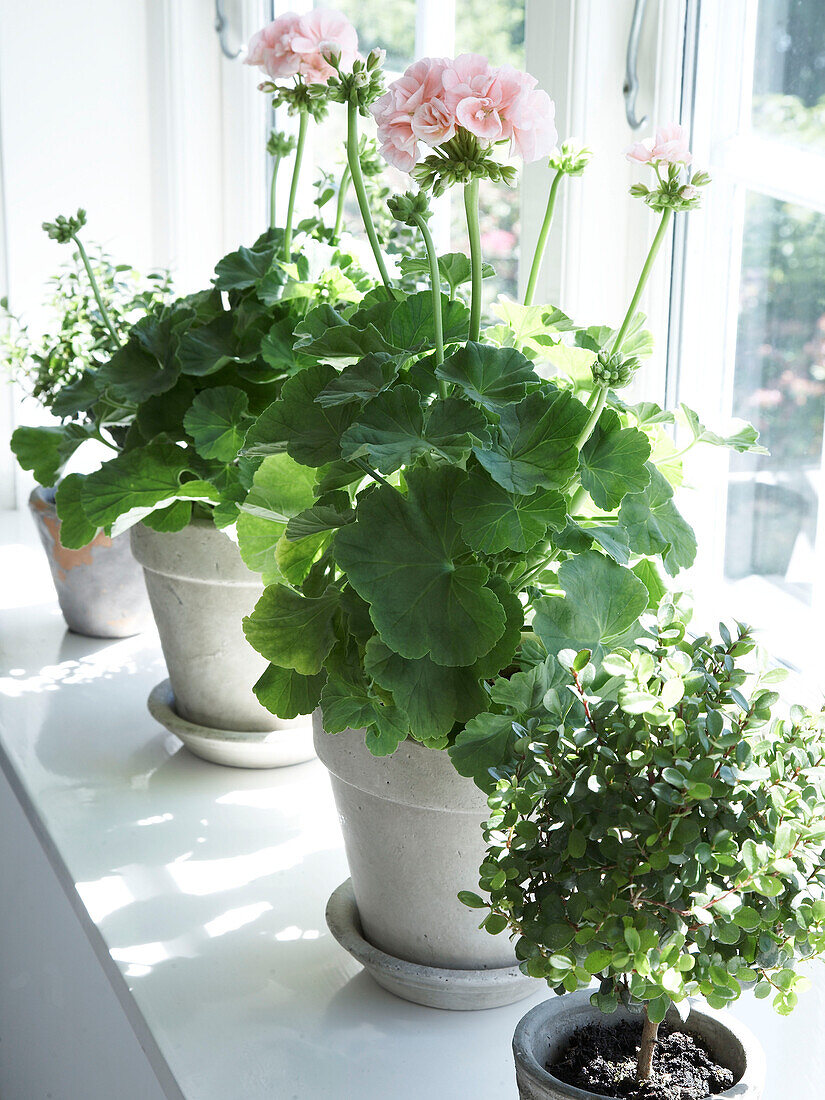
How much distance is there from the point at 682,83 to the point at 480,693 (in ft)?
2.17

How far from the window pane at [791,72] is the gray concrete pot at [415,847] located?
605mm

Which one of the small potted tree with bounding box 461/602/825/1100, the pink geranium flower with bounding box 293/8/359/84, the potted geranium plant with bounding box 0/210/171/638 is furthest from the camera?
the potted geranium plant with bounding box 0/210/171/638

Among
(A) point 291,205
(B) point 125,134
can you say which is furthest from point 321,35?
(B) point 125,134

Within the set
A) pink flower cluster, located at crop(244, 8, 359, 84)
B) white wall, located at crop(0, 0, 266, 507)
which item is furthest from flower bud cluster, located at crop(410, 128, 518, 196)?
white wall, located at crop(0, 0, 266, 507)

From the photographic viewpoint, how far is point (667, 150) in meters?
0.66

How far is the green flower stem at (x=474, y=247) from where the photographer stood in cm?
63

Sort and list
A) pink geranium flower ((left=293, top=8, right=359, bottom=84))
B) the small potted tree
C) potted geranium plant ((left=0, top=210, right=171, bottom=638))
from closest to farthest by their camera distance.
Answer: the small potted tree < pink geranium flower ((left=293, top=8, right=359, bottom=84)) < potted geranium plant ((left=0, top=210, right=171, bottom=638))

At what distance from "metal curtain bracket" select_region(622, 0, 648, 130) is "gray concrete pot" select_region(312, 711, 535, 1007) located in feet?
2.07

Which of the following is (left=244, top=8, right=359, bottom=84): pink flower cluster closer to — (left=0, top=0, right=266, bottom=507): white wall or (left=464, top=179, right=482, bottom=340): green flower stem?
(left=464, top=179, right=482, bottom=340): green flower stem

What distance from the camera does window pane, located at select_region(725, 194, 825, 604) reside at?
944 mm

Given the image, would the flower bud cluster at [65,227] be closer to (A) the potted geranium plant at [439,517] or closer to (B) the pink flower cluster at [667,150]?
(A) the potted geranium plant at [439,517]

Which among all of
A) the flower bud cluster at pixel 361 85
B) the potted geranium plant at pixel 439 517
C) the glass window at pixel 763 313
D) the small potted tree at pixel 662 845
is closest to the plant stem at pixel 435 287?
the potted geranium plant at pixel 439 517

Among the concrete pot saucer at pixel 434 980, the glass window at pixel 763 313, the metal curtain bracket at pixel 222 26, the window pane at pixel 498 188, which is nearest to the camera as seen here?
the concrete pot saucer at pixel 434 980

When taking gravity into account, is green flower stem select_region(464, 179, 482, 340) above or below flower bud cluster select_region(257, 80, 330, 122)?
below
